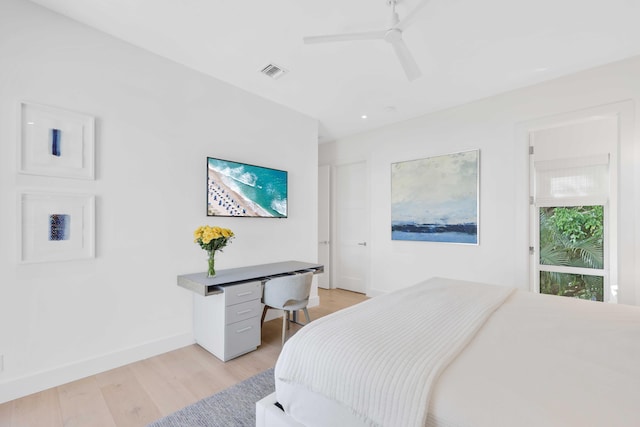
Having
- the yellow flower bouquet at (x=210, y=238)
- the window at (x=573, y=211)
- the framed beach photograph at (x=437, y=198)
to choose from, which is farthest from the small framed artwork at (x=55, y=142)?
the window at (x=573, y=211)

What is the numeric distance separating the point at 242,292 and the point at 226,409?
2.91 feet

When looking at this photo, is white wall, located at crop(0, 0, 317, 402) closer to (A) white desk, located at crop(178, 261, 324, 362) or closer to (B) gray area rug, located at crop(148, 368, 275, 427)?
(A) white desk, located at crop(178, 261, 324, 362)

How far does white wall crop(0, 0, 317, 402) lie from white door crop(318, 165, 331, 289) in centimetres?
199

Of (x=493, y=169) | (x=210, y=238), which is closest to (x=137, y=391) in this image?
(x=210, y=238)

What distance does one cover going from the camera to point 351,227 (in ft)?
15.8

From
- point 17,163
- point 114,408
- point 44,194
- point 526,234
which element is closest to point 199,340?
point 114,408

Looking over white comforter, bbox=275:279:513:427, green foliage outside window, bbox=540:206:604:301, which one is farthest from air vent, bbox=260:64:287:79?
green foliage outside window, bbox=540:206:604:301

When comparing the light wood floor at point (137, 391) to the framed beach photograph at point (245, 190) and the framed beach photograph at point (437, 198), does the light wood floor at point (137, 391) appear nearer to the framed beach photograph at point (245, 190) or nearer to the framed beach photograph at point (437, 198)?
the framed beach photograph at point (245, 190)

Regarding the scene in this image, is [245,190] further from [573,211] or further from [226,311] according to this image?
[573,211]

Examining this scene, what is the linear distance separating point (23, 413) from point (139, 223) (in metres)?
1.37

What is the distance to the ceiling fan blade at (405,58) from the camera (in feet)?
6.43

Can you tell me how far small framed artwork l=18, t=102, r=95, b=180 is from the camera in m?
1.92

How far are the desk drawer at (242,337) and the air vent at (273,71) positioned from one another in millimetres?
2381

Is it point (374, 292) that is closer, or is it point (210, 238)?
point (210, 238)
